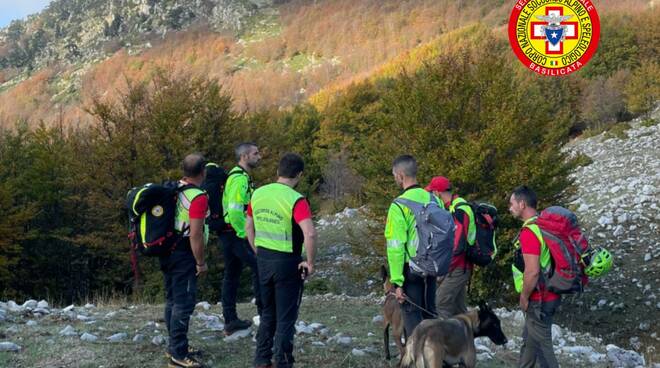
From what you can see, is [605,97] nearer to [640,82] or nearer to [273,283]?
[640,82]

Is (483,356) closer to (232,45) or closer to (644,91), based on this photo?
(644,91)

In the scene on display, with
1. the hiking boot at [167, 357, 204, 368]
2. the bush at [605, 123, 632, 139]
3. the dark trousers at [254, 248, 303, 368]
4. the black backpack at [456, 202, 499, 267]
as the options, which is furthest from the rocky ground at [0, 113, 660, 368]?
the bush at [605, 123, 632, 139]

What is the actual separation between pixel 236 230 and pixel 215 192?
57 centimetres

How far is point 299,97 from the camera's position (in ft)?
316

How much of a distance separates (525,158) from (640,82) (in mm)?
33355

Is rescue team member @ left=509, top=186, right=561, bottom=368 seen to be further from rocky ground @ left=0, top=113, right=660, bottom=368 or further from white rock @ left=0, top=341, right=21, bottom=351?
white rock @ left=0, top=341, right=21, bottom=351

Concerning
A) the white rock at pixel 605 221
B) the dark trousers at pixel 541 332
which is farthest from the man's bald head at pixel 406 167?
the white rock at pixel 605 221

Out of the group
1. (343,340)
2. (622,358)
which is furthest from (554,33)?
(343,340)

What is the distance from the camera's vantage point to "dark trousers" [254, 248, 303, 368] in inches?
209

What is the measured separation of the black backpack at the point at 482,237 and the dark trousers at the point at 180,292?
307 cm

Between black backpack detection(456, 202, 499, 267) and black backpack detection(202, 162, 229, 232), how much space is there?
107 inches

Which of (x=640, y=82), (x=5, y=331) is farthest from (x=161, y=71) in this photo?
(x=640, y=82)

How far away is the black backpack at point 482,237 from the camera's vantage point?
6.80m

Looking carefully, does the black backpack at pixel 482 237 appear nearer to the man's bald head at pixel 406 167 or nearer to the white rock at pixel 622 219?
the man's bald head at pixel 406 167
